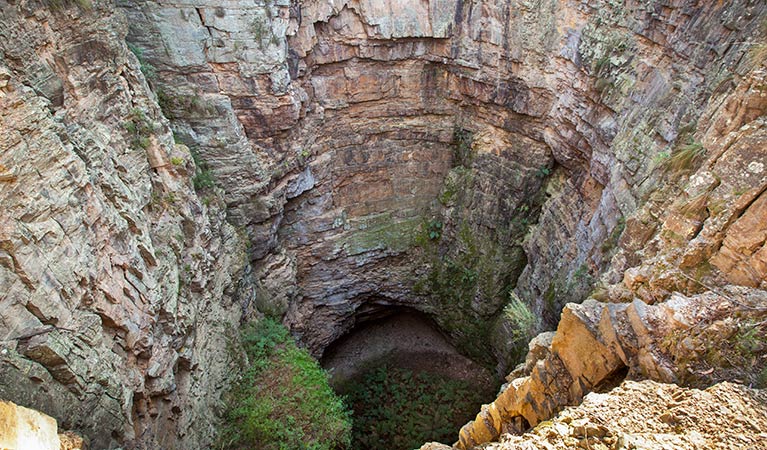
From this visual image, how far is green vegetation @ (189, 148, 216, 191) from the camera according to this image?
10.5 meters

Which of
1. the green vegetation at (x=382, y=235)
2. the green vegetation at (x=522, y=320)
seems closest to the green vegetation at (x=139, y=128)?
the green vegetation at (x=382, y=235)

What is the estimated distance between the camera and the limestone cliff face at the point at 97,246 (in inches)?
218

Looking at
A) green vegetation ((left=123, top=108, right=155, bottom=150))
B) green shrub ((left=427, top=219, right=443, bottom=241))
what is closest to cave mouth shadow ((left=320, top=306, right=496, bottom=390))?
green shrub ((left=427, top=219, right=443, bottom=241))

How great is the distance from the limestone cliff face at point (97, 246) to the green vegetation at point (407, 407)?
6023 millimetres

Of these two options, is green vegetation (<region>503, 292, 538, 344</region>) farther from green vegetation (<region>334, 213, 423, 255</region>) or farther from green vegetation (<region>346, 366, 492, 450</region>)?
green vegetation (<region>334, 213, 423, 255</region>)

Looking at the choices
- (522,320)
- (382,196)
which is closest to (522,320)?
(522,320)

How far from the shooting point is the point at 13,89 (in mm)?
5645

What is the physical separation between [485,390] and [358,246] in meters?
6.36

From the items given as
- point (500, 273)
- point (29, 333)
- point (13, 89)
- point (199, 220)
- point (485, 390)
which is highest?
point (13, 89)

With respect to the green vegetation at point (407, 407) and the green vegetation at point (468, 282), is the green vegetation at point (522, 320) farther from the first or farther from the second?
the green vegetation at point (407, 407)

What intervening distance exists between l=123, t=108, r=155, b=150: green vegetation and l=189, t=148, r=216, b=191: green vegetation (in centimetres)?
177

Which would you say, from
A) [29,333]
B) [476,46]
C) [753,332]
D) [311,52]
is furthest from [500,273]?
[29,333]

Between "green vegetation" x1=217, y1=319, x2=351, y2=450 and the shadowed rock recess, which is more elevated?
the shadowed rock recess

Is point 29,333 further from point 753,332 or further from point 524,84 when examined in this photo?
point 524,84
